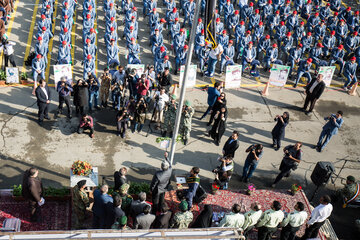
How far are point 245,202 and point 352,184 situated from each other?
3018 millimetres

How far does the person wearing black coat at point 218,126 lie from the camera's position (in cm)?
1342

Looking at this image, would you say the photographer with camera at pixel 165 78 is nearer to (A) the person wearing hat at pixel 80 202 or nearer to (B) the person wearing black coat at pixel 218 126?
(B) the person wearing black coat at pixel 218 126

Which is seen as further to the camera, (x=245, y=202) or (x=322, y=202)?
(x=245, y=202)

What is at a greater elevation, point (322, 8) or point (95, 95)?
point (322, 8)

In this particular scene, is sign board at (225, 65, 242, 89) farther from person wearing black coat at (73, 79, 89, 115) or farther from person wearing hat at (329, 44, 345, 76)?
person wearing black coat at (73, 79, 89, 115)

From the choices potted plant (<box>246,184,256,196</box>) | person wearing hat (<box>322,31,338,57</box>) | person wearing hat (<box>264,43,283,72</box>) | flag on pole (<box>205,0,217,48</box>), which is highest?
flag on pole (<box>205,0,217,48</box>)

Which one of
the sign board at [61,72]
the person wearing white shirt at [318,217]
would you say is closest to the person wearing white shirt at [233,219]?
the person wearing white shirt at [318,217]

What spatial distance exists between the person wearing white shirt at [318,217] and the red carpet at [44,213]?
6003 millimetres

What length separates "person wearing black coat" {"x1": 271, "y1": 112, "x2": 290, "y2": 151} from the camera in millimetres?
13279

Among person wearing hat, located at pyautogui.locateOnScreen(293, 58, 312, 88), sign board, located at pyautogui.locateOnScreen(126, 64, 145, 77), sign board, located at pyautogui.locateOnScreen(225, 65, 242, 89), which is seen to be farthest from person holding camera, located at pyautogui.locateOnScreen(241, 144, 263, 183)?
person wearing hat, located at pyautogui.locateOnScreen(293, 58, 312, 88)

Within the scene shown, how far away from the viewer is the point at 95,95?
14.8 meters

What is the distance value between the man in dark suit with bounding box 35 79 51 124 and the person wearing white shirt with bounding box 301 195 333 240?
868cm

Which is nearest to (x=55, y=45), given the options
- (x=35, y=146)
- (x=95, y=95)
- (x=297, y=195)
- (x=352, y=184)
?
(x=95, y=95)

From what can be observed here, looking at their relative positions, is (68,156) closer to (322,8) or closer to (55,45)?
(55,45)
